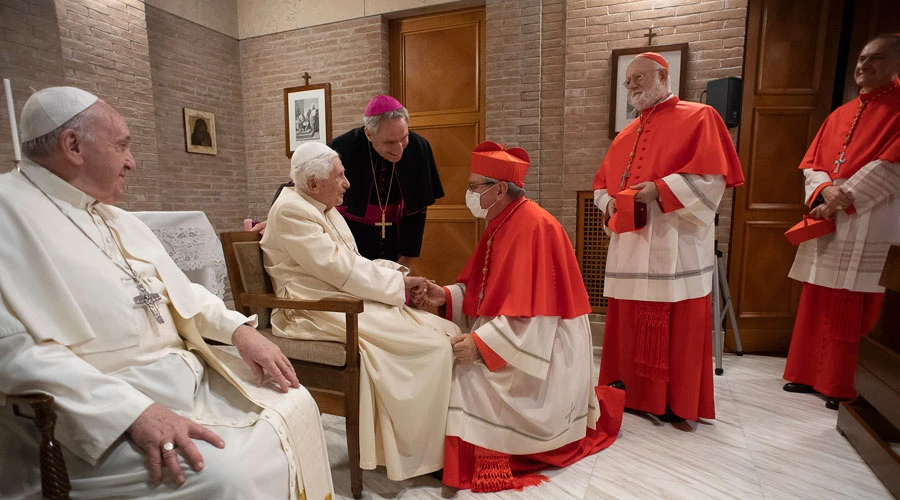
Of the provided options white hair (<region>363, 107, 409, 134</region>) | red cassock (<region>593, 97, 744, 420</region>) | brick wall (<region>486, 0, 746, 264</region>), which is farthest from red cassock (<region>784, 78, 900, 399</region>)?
white hair (<region>363, 107, 409, 134</region>)

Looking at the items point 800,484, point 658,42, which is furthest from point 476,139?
point 800,484

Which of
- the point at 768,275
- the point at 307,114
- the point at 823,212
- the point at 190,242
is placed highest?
the point at 307,114

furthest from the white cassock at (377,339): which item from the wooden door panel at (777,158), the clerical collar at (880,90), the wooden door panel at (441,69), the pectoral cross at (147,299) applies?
the wooden door panel at (441,69)

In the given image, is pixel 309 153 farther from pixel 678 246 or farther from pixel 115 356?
pixel 678 246

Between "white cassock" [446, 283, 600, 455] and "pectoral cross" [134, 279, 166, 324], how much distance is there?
1.24 metres

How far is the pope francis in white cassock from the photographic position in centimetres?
206

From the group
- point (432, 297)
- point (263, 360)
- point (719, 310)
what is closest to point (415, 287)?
point (432, 297)

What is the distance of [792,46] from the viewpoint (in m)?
3.85

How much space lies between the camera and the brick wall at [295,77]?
5652 millimetres

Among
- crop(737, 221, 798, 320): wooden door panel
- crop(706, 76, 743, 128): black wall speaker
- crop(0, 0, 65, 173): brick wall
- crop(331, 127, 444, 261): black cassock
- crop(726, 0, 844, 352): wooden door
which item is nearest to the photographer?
crop(331, 127, 444, 261): black cassock

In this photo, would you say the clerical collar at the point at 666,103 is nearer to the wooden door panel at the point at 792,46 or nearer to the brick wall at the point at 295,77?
the wooden door panel at the point at 792,46

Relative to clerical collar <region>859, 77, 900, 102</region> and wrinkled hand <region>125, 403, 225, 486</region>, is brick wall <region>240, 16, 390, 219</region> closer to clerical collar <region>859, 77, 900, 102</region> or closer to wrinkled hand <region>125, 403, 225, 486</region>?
clerical collar <region>859, 77, 900, 102</region>

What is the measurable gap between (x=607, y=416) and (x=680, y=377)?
1.71ft

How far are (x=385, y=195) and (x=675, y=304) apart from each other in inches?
77.9
